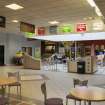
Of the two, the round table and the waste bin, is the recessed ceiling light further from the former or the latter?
the waste bin

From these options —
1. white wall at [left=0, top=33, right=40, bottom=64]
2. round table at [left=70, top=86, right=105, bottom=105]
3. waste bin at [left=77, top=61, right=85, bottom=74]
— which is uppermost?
white wall at [left=0, top=33, right=40, bottom=64]

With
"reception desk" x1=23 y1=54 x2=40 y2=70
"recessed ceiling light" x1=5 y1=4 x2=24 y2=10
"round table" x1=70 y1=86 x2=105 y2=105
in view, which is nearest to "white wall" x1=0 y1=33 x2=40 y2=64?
"reception desk" x1=23 y1=54 x2=40 y2=70

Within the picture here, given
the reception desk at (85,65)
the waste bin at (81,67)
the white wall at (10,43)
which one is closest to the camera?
the reception desk at (85,65)

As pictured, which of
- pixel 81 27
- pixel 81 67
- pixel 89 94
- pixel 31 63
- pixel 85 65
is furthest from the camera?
pixel 31 63

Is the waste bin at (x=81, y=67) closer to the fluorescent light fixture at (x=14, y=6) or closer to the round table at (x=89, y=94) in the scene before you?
the fluorescent light fixture at (x=14, y=6)

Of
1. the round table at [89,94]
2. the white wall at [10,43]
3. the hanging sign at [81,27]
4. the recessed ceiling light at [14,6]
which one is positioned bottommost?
the round table at [89,94]

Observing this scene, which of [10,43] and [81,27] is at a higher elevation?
[81,27]

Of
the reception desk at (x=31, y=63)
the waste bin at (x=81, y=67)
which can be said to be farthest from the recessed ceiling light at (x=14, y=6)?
the reception desk at (x=31, y=63)

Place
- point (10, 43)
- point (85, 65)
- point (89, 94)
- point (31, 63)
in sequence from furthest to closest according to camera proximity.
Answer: point (10, 43)
point (31, 63)
point (85, 65)
point (89, 94)

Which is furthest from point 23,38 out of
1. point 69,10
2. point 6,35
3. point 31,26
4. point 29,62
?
point 69,10

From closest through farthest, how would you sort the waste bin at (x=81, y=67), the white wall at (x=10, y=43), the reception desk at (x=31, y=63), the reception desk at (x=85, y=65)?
the reception desk at (x=85, y=65) < the waste bin at (x=81, y=67) < the reception desk at (x=31, y=63) < the white wall at (x=10, y=43)

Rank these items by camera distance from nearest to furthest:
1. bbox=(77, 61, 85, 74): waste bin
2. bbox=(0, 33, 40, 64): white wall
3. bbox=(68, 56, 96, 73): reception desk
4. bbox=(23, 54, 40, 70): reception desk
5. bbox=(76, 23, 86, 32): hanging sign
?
bbox=(76, 23, 86, 32): hanging sign
bbox=(68, 56, 96, 73): reception desk
bbox=(77, 61, 85, 74): waste bin
bbox=(23, 54, 40, 70): reception desk
bbox=(0, 33, 40, 64): white wall

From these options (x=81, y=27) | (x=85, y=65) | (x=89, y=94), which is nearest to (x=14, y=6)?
(x=81, y=27)

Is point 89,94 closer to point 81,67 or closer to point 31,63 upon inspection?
point 81,67
